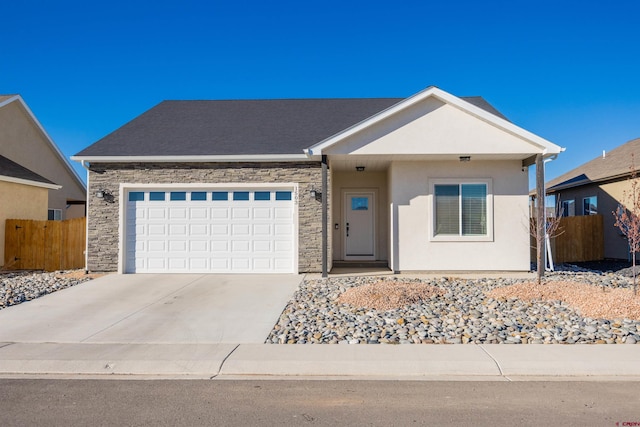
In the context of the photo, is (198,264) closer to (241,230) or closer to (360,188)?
(241,230)

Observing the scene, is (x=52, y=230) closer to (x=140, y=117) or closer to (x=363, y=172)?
(x=140, y=117)

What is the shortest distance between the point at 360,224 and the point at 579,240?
8314mm

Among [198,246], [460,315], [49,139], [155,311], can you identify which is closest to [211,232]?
[198,246]

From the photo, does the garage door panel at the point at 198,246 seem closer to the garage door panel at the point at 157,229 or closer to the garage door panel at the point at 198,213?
the garage door panel at the point at 198,213

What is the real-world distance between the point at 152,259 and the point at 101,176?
111 inches

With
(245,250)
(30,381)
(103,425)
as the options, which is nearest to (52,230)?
(245,250)

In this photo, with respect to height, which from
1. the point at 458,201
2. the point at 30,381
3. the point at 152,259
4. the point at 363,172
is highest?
the point at 363,172

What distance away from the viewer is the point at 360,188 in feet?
49.8

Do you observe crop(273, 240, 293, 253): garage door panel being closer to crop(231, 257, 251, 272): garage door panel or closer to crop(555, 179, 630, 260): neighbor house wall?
crop(231, 257, 251, 272): garage door panel

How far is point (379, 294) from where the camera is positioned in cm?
891

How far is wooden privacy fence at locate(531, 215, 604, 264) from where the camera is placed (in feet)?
53.1

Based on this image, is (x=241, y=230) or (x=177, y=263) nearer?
(x=241, y=230)

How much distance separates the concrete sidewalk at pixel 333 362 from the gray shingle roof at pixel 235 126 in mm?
7370

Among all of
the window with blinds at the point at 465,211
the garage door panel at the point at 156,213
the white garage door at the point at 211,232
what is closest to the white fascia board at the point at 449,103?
the window with blinds at the point at 465,211
